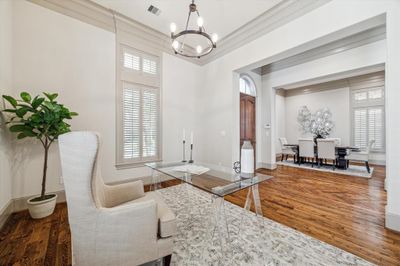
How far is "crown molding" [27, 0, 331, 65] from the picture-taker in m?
2.62

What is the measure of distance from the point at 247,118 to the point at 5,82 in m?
4.89

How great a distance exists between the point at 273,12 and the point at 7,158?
473 cm

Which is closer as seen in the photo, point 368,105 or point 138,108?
point 138,108

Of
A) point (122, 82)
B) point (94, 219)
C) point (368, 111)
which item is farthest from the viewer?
point (368, 111)

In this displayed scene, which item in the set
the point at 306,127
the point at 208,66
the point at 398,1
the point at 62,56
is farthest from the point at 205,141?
the point at 306,127

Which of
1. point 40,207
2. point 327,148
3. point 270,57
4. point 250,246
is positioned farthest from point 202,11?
point 327,148

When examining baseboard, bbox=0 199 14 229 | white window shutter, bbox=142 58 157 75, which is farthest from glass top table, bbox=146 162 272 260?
white window shutter, bbox=142 58 157 75

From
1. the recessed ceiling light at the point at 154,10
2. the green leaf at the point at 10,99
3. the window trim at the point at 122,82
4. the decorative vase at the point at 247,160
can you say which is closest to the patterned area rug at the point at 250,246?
the decorative vase at the point at 247,160

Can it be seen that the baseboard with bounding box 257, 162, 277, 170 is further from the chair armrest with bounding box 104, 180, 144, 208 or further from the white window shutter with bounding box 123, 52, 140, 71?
the white window shutter with bounding box 123, 52, 140, 71

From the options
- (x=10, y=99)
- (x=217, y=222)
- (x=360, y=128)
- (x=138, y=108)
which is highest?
(x=138, y=108)

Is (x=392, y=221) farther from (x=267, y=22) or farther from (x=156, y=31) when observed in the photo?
(x=156, y=31)

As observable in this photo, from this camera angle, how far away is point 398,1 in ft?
6.11

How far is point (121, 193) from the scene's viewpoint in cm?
171

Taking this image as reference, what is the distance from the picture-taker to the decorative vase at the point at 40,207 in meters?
2.08
